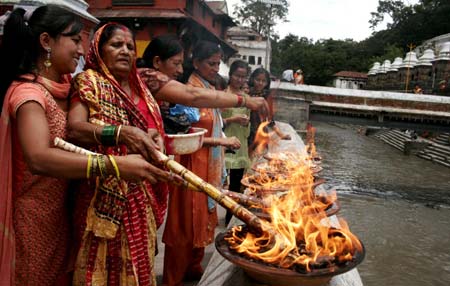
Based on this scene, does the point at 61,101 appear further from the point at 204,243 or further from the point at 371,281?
the point at 371,281

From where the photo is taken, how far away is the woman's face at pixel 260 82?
5.32 meters

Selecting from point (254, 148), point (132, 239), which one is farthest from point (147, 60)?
point (254, 148)

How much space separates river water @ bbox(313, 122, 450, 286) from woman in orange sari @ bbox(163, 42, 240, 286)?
12.0 ft

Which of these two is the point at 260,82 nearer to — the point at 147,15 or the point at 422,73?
the point at 147,15

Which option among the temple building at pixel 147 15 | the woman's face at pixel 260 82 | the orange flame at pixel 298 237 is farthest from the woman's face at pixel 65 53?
the temple building at pixel 147 15

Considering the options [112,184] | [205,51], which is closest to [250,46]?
[205,51]

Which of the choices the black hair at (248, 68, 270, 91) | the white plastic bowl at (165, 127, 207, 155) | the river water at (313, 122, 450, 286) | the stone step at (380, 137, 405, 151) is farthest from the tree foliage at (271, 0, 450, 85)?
the white plastic bowl at (165, 127, 207, 155)

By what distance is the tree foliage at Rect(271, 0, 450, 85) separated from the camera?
44438 mm

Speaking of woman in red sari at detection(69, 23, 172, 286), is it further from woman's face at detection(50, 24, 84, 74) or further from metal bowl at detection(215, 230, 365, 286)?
metal bowl at detection(215, 230, 365, 286)

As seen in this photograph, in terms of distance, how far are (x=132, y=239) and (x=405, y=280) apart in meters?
5.43

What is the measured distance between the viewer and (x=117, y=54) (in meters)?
1.96

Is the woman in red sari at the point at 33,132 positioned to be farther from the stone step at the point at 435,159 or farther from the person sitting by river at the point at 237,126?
the stone step at the point at 435,159

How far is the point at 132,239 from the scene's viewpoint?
6.15ft

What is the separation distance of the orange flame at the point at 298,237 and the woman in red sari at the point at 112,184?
485 mm
